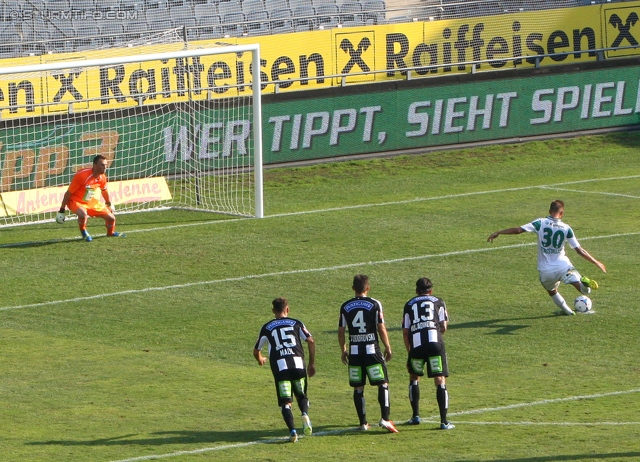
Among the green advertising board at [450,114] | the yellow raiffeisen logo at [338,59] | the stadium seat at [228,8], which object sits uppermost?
the stadium seat at [228,8]

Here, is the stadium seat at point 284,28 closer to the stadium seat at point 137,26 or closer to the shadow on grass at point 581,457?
the stadium seat at point 137,26

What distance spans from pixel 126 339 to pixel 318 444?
5.52 metres

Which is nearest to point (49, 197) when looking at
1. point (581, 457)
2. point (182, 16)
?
point (182, 16)

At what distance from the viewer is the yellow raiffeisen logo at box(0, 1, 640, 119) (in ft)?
86.9

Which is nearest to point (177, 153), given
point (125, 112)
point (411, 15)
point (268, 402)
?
point (125, 112)

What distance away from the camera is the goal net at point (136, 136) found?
977 inches

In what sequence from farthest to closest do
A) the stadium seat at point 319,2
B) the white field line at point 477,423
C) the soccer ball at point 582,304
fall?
the stadium seat at point 319,2 → the soccer ball at point 582,304 → the white field line at point 477,423

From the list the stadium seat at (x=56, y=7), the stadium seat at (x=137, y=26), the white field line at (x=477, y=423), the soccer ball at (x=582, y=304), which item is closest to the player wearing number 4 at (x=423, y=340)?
the white field line at (x=477, y=423)

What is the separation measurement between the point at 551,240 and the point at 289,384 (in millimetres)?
6627

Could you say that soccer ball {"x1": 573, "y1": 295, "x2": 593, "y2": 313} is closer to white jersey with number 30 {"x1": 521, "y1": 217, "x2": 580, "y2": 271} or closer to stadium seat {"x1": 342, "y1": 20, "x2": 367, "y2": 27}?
white jersey with number 30 {"x1": 521, "y1": 217, "x2": 580, "y2": 271}

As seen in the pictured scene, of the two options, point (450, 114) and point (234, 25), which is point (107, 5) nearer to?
point (234, 25)

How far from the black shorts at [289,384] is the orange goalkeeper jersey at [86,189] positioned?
11.3 m

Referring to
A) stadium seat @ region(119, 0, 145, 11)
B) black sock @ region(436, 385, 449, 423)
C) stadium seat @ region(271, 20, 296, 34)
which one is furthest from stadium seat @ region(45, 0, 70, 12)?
black sock @ region(436, 385, 449, 423)

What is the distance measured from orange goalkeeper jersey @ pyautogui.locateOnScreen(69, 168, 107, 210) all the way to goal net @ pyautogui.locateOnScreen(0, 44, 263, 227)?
247 cm
